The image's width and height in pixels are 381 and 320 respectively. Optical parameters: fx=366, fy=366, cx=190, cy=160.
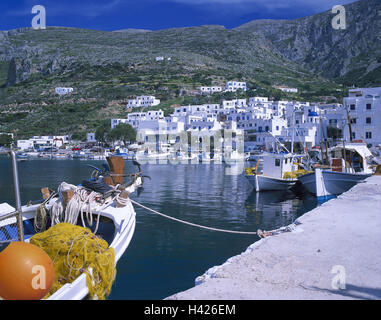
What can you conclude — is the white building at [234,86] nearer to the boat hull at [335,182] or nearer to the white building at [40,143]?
the white building at [40,143]

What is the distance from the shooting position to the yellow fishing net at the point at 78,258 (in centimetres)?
519

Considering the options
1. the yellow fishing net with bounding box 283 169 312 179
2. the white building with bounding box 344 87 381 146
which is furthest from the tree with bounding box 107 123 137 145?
the yellow fishing net with bounding box 283 169 312 179

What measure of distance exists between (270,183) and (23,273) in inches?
883

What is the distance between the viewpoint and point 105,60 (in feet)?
520

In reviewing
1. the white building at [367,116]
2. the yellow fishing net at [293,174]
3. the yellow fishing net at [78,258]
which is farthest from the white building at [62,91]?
the yellow fishing net at [78,258]

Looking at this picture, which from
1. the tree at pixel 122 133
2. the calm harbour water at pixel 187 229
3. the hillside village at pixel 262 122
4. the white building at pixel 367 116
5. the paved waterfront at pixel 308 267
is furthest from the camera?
the tree at pixel 122 133

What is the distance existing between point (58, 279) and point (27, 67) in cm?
18571

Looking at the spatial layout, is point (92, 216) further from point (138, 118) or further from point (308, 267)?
point (138, 118)

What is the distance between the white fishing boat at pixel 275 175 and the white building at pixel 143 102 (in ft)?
301

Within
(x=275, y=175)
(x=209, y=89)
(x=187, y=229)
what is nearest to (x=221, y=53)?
(x=209, y=89)

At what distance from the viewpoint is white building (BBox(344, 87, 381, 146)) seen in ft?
160

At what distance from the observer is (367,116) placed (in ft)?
162

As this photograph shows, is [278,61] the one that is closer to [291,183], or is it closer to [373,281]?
[291,183]

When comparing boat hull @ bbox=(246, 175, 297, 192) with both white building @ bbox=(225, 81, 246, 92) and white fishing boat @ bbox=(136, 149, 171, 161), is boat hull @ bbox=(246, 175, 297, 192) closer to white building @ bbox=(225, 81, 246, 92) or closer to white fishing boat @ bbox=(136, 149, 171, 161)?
white fishing boat @ bbox=(136, 149, 171, 161)
